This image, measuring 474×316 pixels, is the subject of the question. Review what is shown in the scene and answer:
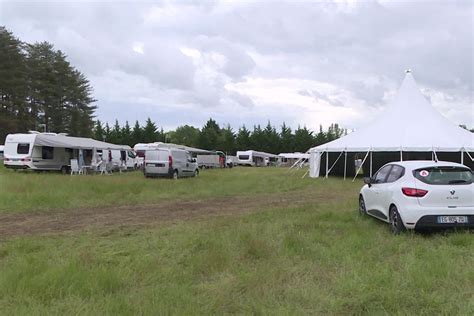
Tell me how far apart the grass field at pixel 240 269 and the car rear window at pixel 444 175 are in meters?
1.00

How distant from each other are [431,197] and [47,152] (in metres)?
25.6

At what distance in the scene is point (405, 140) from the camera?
962 inches

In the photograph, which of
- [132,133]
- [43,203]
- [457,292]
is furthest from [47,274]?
[132,133]

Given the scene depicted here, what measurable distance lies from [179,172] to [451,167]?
19.3 metres

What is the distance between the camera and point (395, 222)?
29.0ft

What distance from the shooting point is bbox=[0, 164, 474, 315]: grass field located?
4.79m

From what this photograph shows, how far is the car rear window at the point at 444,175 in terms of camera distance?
847 centimetres

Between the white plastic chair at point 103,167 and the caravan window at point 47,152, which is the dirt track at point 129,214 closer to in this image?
the caravan window at point 47,152

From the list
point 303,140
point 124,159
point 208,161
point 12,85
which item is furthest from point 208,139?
point 124,159

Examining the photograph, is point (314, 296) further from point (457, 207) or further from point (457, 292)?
point (457, 207)

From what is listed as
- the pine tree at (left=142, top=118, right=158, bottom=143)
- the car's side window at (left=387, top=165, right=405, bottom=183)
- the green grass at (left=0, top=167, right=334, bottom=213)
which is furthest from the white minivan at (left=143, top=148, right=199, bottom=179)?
the pine tree at (left=142, top=118, right=158, bottom=143)

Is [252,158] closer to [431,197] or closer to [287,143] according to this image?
[287,143]

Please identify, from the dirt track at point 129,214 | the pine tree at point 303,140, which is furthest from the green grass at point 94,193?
the pine tree at point 303,140

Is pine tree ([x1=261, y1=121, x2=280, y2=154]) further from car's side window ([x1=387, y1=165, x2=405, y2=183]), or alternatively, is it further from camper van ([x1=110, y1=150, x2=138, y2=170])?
car's side window ([x1=387, y1=165, x2=405, y2=183])
